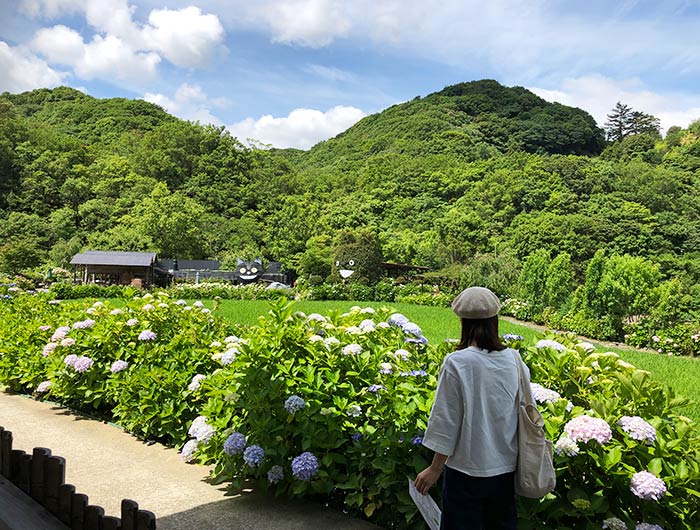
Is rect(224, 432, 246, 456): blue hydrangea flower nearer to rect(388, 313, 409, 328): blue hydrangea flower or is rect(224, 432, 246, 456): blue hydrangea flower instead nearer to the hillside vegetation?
rect(388, 313, 409, 328): blue hydrangea flower

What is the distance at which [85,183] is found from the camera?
4206 cm

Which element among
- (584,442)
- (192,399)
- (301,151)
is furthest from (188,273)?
(301,151)

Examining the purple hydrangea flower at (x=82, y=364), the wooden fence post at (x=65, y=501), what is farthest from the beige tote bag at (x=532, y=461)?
the purple hydrangea flower at (x=82, y=364)

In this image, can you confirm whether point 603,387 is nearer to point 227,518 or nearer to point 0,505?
point 227,518

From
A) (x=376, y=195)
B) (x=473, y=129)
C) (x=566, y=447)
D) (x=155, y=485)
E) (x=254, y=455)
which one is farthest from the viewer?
(x=473, y=129)

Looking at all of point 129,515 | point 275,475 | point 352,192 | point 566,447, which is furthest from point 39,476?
point 352,192

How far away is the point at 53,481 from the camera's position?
5.33 feet

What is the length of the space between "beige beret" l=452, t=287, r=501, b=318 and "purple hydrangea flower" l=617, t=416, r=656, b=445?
2.71ft

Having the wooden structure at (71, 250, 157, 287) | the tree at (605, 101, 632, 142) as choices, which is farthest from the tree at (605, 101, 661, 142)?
the wooden structure at (71, 250, 157, 287)

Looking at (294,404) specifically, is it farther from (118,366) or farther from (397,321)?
(118,366)

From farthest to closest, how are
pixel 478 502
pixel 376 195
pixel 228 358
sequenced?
pixel 376 195, pixel 228 358, pixel 478 502

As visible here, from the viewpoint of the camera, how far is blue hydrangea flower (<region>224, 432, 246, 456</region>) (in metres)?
2.71

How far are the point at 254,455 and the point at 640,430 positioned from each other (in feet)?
5.90

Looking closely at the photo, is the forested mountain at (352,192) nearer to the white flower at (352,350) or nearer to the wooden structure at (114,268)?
the wooden structure at (114,268)
